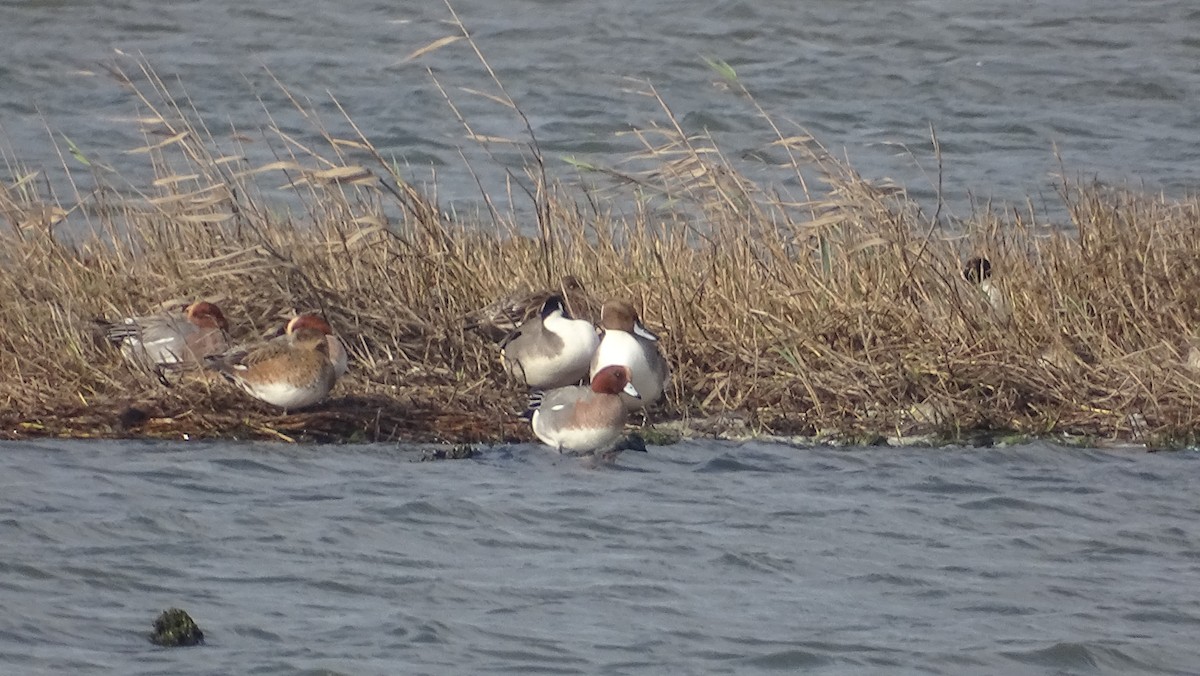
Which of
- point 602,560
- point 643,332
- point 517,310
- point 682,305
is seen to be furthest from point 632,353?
point 602,560

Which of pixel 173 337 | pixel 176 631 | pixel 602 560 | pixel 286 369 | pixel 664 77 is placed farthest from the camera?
pixel 664 77

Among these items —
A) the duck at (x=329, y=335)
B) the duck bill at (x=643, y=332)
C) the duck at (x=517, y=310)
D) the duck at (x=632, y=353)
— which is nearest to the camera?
the duck at (x=329, y=335)

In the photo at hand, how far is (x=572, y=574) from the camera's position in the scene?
6.28m

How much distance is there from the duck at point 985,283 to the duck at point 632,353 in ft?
5.15

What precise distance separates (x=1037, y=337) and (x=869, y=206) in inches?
38.6

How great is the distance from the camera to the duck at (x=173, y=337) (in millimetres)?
8227

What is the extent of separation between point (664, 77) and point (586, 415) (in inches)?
580

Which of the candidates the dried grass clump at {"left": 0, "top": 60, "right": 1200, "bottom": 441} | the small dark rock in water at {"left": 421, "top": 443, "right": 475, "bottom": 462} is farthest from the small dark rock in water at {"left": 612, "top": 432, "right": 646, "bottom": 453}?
the small dark rock in water at {"left": 421, "top": 443, "right": 475, "bottom": 462}

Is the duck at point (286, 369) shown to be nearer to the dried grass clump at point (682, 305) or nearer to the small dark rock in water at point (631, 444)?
the dried grass clump at point (682, 305)

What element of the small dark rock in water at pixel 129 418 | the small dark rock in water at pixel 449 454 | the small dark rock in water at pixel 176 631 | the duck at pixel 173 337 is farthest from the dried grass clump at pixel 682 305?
the small dark rock in water at pixel 176 631

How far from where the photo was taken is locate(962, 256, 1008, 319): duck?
8.91 metres

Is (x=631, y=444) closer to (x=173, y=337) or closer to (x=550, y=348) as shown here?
(x=550, y=348)

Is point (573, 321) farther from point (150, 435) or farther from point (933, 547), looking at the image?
point (933, 547)

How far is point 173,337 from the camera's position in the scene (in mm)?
8273
